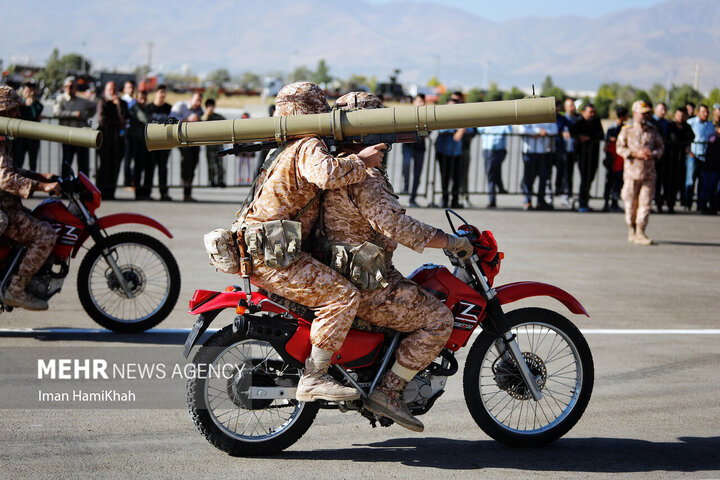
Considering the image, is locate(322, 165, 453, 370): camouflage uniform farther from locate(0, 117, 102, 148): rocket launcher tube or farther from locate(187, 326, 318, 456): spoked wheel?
locate(0, 117, 102, 148): rocket launcher tube

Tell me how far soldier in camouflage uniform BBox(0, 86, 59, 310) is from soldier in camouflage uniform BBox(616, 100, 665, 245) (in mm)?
9243

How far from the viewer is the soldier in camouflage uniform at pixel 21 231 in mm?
7793

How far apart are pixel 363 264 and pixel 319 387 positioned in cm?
73

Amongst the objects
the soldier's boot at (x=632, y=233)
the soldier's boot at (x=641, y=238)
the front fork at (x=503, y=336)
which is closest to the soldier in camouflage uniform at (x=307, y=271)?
the front fork at (x=503, y=336)

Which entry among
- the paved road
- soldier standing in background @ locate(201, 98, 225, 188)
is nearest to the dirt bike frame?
the paved road

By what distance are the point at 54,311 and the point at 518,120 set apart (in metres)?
5.67

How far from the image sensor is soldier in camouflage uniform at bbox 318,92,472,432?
5207 mm

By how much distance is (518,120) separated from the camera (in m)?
5.11

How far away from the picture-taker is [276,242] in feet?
16.8

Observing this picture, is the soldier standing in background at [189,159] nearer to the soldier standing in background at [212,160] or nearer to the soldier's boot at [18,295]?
the soldier standing in background at [212,160]

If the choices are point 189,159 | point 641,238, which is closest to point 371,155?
point 641,238

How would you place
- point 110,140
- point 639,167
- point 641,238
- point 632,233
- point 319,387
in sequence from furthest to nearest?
point 110,140 → point 632,233 → point 641,238 → point 639,167 → point 319,387

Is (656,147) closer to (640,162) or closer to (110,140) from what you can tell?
(640,162)

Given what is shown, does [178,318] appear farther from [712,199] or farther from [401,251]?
[712,199]
